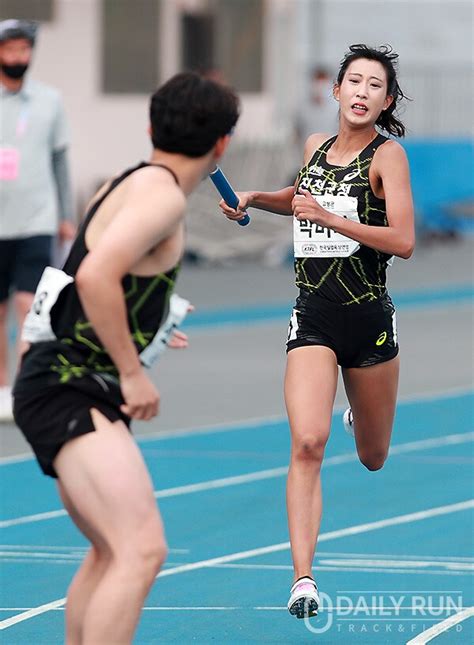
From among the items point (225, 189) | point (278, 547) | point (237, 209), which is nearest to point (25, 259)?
point (278, 547)

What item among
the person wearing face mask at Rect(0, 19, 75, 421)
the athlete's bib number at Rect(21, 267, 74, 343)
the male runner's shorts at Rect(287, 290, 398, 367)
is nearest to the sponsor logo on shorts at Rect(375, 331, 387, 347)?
the male runner's shorts at Rect(287, 290, 398, 367)

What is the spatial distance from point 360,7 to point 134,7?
15160mm

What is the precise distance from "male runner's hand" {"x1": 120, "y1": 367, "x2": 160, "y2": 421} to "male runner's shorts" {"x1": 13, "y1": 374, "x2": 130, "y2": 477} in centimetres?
Result: 6

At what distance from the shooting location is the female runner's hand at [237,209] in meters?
7.04

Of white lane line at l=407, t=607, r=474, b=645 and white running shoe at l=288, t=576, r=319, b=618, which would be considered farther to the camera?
white lane line at l=407, t=607, r=474, b=645

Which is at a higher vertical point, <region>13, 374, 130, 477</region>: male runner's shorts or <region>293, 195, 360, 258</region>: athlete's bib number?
<region>293, 195, 360, 258</region>: athlete's bib number

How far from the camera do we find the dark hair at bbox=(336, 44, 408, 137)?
7.11m

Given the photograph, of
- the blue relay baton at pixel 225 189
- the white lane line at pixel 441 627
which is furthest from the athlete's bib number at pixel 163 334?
the white lane line at pixel 441 627

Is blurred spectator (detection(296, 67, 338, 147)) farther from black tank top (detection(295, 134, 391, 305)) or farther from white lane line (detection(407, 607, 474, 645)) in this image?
white lane line (detection(407, 607, 474, 645))

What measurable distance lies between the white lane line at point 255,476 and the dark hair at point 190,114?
404 cm

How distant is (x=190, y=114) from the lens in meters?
5.09

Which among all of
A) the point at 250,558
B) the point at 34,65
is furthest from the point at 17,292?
→ the point at 34,65

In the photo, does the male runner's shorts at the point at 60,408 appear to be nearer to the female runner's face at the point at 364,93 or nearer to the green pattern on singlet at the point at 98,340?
the green pattern on singlet at the point at 98,340

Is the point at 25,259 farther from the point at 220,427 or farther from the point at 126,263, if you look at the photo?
the point at 126,263
